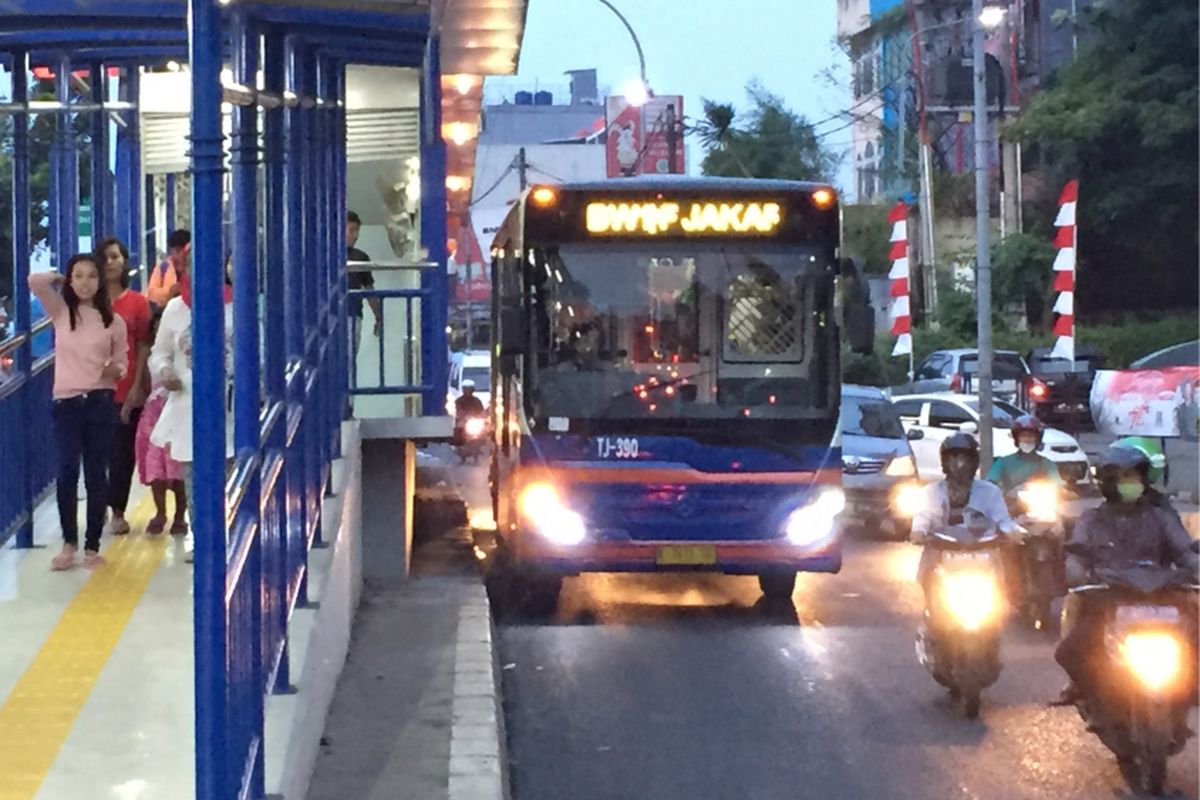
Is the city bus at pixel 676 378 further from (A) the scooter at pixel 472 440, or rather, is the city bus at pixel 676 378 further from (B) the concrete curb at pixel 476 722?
(A) the scooter at pixel 472 440

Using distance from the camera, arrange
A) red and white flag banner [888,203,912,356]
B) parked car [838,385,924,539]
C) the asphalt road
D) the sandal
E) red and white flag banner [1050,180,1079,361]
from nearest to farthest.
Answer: the asphalt road
the sandal
parked car [838,385,924,539]
red and white flag banner [1050,180,1079,361]
red and white flag banner [888,203,912,356]

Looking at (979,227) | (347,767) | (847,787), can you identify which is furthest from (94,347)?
(979,227)

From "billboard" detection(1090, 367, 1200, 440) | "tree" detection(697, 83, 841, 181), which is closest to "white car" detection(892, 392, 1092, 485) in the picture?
"billboard" detection(1090, 367, 1200, 440)

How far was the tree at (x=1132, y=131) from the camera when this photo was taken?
135ft

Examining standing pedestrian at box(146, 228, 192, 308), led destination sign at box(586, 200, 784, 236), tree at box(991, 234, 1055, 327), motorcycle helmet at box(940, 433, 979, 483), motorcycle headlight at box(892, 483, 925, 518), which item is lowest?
motorcycle headlight at box(892, 483, 925, 518)

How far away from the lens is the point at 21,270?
9.88 meters

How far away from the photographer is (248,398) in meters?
5.89

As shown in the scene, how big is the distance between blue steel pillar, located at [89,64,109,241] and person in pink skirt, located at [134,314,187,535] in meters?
1.35

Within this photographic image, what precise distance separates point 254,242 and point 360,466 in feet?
24.6

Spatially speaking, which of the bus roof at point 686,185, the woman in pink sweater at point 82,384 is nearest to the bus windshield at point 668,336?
the bus roof at point 686,185

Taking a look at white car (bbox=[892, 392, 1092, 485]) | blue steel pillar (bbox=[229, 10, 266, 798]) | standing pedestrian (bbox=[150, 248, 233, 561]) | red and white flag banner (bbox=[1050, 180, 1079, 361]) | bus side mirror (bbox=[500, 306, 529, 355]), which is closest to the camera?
blue steel pillar (bbox=[229, 10, 266, 798])

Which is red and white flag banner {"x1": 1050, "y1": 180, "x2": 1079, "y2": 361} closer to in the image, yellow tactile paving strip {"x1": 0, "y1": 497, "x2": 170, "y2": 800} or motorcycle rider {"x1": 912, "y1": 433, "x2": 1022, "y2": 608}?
motorcycle rider {"x1": 912, "y1": 433, "x2": 1022, "y2": 608}

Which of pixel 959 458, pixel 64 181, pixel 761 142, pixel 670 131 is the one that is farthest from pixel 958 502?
pixel 761 142

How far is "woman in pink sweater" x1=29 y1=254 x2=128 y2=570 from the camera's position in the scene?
30.8 feet
